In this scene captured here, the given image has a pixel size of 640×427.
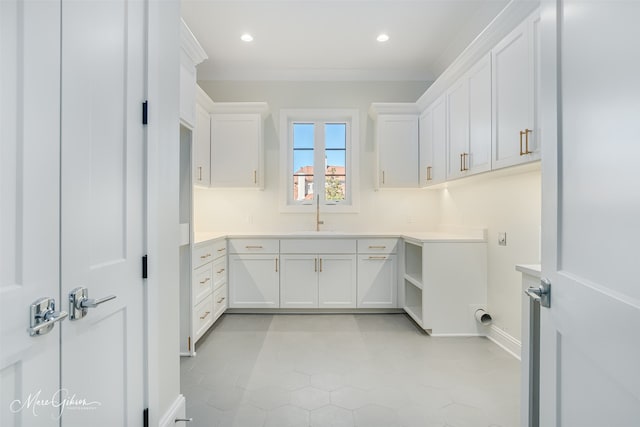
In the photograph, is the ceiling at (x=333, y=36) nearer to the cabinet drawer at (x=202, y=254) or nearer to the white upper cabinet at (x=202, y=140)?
the white upper cabinet at (x=202, y=140)

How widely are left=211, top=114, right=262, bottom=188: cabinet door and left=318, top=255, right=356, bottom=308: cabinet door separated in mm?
1289

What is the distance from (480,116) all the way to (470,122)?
162 mm

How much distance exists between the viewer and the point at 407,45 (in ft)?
11.1

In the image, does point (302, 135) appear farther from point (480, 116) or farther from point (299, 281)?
point (480, 116)

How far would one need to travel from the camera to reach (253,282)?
3.45 metres

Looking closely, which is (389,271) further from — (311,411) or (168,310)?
(168,310)

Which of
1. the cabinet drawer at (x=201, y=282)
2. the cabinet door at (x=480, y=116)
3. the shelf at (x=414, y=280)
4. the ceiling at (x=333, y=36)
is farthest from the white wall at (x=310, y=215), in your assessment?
the cabinet door at (x=480, y=116)

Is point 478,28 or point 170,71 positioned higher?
point 478,28

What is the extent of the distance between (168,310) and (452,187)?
125 inches

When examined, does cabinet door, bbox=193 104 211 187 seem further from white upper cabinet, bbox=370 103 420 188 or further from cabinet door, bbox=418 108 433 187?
cabinet door, bbox=418 108 433 187

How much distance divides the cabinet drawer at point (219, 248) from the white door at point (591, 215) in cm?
264
